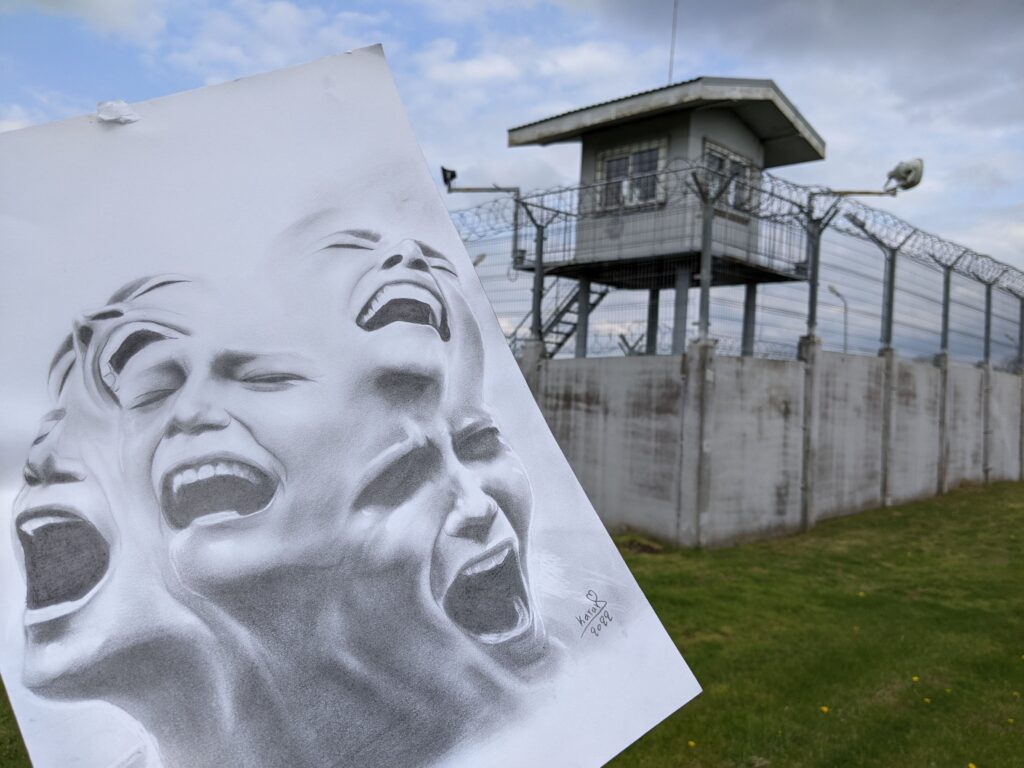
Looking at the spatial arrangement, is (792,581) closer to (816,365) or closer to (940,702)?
(940,702)

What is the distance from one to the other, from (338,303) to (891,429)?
11580 millimetres

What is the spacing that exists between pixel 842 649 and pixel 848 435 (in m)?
5.67

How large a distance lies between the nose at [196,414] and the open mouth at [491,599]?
2.03ft

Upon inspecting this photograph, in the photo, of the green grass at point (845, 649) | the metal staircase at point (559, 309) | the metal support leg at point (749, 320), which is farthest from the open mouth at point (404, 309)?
the metal staircase at point (559, 309)

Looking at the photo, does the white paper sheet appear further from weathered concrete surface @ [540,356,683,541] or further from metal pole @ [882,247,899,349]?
metal pole @ [882,247,899,349]

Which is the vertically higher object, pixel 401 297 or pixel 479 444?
pixel 401 297

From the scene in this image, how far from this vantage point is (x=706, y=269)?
29.2 feet

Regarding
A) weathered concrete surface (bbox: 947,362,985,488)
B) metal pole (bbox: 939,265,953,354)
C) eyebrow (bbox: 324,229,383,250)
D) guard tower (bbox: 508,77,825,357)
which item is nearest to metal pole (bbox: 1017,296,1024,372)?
weathered concrete surface (bbox: 947,362,985,488)

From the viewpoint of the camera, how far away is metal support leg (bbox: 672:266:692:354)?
9.29 meters

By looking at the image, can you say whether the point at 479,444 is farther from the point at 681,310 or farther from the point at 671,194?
the point at 671,194

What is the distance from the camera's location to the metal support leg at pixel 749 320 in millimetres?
9828

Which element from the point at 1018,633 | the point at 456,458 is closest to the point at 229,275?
the point at 456,458

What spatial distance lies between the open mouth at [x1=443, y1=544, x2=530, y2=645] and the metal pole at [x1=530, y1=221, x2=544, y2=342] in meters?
9.16

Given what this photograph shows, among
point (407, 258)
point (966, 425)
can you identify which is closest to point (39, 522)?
point (407, 258)
